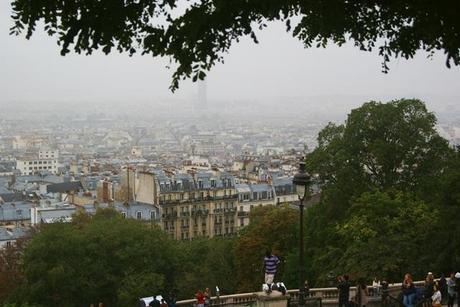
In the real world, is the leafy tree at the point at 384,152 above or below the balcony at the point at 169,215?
above

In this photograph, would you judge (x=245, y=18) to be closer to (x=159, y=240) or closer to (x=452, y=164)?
(x=452, y=164)

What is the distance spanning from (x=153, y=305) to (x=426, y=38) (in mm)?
7256

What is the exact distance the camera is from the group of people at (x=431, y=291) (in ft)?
42.1

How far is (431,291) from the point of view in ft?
43.9

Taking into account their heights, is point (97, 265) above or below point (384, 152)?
below

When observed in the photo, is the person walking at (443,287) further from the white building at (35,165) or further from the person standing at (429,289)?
the white building at (35,165)

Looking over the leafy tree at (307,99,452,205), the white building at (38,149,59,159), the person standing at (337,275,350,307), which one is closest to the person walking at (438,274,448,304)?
the person standing at (337,275,350,307)

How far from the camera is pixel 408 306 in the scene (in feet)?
42.1

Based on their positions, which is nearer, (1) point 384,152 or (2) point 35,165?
(1) point 384,152

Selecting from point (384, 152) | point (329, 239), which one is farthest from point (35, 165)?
point (384, 152)

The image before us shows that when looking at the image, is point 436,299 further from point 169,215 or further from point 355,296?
point 169,215

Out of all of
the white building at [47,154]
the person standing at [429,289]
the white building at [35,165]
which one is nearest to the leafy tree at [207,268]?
the person standing at [429,289]

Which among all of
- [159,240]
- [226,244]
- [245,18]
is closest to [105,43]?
[245,18]

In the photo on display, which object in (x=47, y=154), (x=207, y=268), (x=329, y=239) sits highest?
(x=329, y=239)
